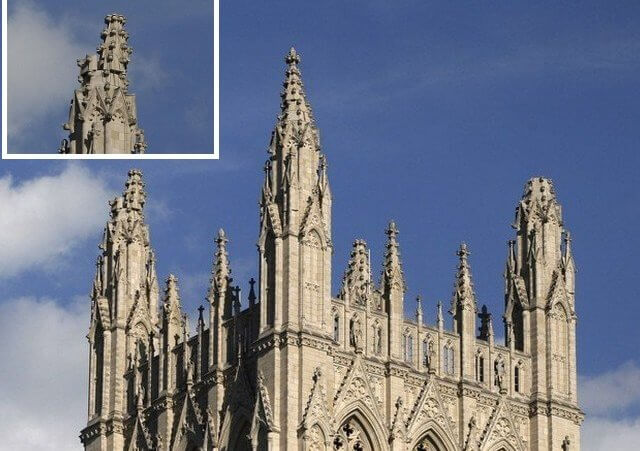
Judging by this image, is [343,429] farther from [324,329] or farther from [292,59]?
[292,59]

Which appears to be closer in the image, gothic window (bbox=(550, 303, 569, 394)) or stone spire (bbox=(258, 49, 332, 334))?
stone spire (bbox=(258, 49, 332, 334))

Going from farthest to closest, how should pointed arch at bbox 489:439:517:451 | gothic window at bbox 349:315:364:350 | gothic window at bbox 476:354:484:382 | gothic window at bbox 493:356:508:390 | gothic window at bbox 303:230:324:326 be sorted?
gothic window at bbox 493:356:508:390 < gothic window at bbox 476:354:484:382 < pointed arch at bbox 489:439:517:451 < gothic window at bbox 349:315:364:350 < gothic window at bbox 303:230:324:326

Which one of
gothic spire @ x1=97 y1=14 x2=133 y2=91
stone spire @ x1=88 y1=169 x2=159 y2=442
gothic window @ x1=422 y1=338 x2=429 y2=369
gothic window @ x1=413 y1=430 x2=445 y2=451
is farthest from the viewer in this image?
gothic spire @ x1=97 y1=14 x2=133 y2=91

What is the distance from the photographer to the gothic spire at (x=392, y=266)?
113438 millimetres

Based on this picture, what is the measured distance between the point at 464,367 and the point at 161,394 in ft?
26.6

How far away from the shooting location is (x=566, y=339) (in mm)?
116438

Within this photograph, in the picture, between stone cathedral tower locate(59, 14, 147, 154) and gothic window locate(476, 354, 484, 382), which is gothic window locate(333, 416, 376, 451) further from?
stone cathedral tower locate(59, 14, 147, 154)

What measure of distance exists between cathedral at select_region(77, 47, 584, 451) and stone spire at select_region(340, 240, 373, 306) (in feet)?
0.22

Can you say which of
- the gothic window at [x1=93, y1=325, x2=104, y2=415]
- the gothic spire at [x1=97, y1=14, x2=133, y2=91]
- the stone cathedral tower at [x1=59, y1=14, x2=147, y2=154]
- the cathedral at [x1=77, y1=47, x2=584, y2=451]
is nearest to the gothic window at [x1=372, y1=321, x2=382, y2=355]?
the cathedral at [x1=77, y1=47, x2=584, y2=451]

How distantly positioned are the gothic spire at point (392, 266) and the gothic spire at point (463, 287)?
203 cm

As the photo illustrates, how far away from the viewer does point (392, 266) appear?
113562 mm

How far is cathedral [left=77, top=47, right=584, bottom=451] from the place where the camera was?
110188 millimetres

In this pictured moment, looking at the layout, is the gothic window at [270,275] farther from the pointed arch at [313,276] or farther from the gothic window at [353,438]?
the gothic window at [353,438]

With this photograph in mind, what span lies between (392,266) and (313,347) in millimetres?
4602
